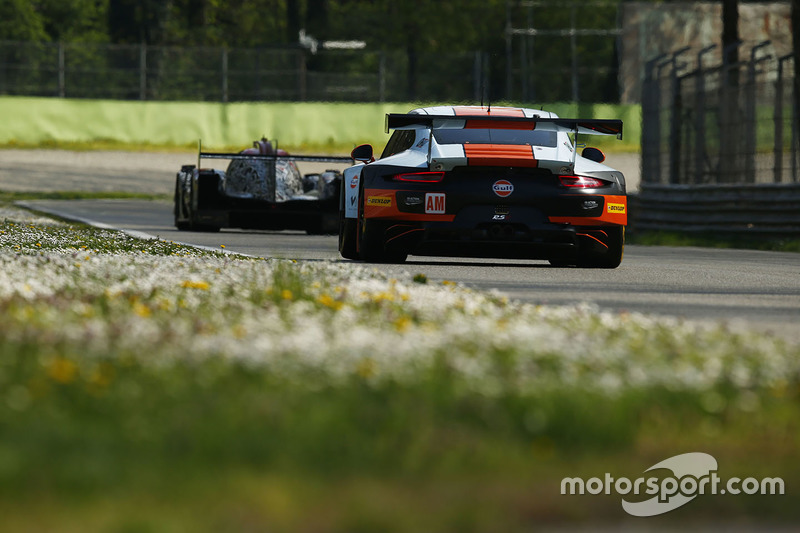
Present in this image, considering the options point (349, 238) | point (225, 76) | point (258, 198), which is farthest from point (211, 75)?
point (349, 238)

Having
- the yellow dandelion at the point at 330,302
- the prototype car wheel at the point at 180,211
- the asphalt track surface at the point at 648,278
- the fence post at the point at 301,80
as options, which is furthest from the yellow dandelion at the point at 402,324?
the fence post at the point at 301,80

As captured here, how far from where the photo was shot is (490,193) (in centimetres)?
1107

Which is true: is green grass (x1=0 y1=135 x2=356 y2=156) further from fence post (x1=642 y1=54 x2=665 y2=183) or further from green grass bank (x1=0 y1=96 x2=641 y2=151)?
fence post (x1=642 y1=54 x2=665 y2=183)

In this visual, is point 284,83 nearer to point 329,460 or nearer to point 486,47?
point 486,47

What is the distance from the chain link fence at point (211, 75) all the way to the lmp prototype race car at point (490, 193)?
107ft

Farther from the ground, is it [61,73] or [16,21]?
[16,21]

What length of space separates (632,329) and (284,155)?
39.4ft

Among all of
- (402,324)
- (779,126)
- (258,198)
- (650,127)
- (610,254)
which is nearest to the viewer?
(402,324)

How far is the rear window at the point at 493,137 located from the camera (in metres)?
11.6

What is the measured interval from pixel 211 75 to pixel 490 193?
37.3 m

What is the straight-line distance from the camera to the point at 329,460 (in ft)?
13.3

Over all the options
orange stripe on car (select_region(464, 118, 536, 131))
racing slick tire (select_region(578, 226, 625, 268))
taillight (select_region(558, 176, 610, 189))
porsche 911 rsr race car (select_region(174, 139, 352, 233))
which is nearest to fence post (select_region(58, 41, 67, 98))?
porsche 911 rsr race car (select_region(174, 139, 352, 233))

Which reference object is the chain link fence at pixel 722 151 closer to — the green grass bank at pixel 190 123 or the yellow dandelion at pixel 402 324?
the yellow dandelion at pixel 402 324

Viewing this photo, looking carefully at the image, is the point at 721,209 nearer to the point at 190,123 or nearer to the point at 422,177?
the point at 422,177
